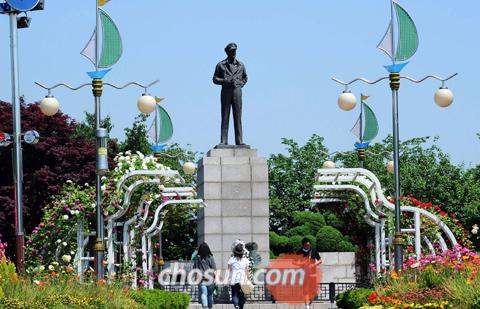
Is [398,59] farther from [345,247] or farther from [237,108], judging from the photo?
[345,247]

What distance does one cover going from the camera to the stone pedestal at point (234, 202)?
29.4 metres

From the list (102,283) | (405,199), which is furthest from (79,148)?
(102,283)

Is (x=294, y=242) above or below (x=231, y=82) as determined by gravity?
below

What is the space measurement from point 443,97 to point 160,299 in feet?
22.1

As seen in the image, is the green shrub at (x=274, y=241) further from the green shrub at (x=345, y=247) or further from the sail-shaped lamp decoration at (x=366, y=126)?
the sail-shaped lamp decoration at (x=366, y=126)

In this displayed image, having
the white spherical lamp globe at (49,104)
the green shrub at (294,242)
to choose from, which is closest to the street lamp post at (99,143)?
the white spherical lamp globe at (49,104)

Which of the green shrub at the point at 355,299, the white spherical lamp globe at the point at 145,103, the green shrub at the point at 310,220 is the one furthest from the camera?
the green shrub at the point at 310,220

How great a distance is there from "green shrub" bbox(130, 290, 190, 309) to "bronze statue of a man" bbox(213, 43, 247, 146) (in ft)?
17.3

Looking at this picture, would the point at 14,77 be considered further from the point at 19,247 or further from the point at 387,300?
the point at 387,300

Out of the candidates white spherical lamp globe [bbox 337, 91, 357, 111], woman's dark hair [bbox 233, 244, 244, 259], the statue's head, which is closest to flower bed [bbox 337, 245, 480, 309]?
woman's dark hair [bbox 233, 244, 244, 259]

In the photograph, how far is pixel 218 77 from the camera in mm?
29656

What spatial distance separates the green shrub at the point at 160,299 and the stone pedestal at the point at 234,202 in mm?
3121

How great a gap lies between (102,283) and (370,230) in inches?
459

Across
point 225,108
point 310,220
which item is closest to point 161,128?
point 225,108
